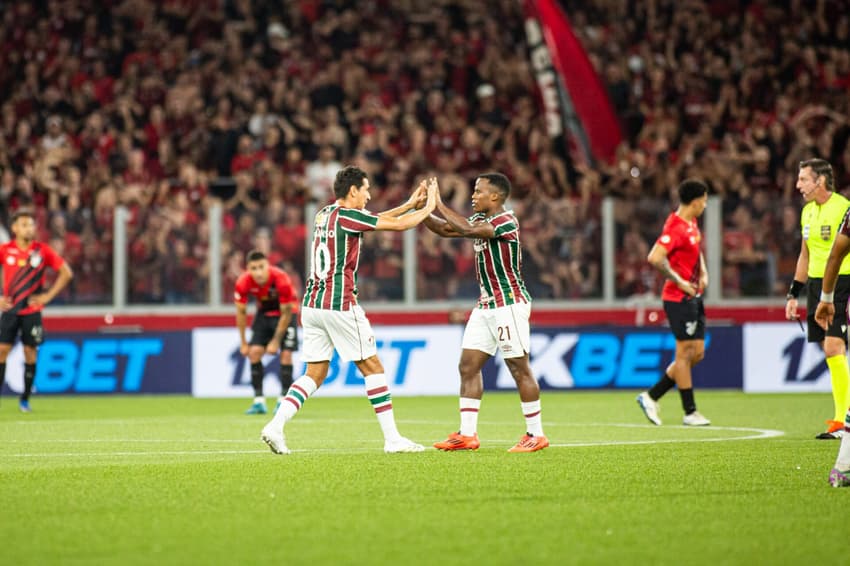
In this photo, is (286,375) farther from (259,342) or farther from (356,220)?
(356,220)

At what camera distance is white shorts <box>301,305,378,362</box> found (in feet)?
34.5

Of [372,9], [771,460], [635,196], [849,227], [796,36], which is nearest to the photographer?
[849,227]

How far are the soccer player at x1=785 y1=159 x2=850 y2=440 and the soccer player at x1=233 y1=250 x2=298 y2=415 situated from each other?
22.1 feet

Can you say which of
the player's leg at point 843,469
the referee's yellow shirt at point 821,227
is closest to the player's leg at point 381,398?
the player's leg at point 843,469

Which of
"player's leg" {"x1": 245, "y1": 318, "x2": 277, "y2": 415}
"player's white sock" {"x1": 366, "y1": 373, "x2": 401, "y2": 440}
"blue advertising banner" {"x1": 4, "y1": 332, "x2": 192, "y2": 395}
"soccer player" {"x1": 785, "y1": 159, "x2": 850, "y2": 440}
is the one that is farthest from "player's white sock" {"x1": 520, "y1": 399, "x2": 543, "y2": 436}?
"blue advertising banner" {"x1": 4, "y1": 332, "x2": 192, "y2": 395}

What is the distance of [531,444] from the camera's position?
1079 cm

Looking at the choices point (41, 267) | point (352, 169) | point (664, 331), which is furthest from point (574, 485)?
point (664, 331)

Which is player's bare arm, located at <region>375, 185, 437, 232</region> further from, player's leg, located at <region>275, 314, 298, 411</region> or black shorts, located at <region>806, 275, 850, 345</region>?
player's leg, located at <region>275, 314, 298, 411</region>

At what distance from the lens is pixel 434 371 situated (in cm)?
2047

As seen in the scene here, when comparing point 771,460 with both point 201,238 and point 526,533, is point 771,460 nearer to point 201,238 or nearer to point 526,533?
point 526,533

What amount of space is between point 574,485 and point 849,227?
7.35 ft

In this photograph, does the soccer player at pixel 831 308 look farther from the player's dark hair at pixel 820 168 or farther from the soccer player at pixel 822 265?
the player's dark hair at pixel 820 168

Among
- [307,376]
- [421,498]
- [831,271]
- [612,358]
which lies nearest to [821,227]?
[831,271]

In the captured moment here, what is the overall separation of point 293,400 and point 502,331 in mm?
1709
